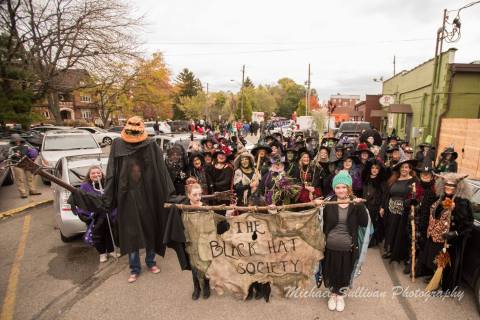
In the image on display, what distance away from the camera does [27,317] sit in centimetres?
366

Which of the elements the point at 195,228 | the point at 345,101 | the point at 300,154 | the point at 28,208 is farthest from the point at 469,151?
the point at 345,101

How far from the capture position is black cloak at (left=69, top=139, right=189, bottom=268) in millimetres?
4195

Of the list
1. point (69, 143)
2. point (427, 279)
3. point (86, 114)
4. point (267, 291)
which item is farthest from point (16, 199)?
point (86, 114)

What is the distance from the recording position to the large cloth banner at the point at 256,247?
11.7ft

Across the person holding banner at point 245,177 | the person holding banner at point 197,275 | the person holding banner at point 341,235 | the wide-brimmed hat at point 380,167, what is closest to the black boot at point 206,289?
the person holding banner at point 197,275

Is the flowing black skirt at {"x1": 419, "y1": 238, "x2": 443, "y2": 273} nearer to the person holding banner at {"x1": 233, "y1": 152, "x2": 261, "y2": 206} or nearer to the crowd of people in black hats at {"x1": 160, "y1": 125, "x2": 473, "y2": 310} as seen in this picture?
the crowd of people in black hats at {"x1": 160, "y1": 125, "x2": 473, "y2": 310}

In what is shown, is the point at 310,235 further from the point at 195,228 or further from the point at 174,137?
the point at 174,137

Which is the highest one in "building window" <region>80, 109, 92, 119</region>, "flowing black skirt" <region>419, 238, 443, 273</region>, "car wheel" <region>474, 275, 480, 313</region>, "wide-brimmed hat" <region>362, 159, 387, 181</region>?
"building window" <region>80, 109, 92, 119</region>

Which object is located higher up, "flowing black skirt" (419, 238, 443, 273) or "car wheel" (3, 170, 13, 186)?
"flowing black skirt" (419, 238, 443, 273)

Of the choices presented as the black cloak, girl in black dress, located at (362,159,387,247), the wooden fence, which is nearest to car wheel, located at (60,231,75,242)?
the black cloak

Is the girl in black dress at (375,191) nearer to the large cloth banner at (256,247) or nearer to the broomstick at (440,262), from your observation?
the broomstick at (440,262)

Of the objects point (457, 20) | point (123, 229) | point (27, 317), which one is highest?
point (457, 20)

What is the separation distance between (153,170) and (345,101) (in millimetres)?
123579

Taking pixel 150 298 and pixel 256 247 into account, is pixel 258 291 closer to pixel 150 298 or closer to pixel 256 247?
pixel 256 247
